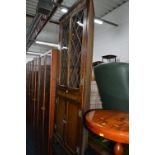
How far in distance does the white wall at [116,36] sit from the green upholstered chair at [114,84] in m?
3.73

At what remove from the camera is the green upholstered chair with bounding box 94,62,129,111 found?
1785 millimetres

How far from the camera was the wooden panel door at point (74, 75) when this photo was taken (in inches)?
84.9

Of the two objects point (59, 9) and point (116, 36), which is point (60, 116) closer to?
point (59, 9)

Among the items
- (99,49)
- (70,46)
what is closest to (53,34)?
(99,49)

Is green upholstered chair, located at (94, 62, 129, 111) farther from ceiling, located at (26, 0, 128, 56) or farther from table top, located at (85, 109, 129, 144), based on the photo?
ceiling, located at (26, 0, 128, 56)

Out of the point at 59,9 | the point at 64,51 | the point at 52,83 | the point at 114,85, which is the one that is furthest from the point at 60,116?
the point at 59,9

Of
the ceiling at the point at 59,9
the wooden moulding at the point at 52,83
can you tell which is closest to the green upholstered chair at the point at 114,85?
the wooden moulding at the point at 52,83

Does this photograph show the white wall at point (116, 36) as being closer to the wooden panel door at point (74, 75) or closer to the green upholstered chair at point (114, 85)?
the wooden panel door at point (74, 75)

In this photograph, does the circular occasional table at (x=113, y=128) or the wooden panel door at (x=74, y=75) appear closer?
the circular occasional table at (x=113, y=128)

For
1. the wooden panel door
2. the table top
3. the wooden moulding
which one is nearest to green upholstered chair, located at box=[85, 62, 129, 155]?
the wooden panel door

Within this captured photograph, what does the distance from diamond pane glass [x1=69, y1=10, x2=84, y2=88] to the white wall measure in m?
3.38

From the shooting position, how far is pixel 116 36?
611cm
